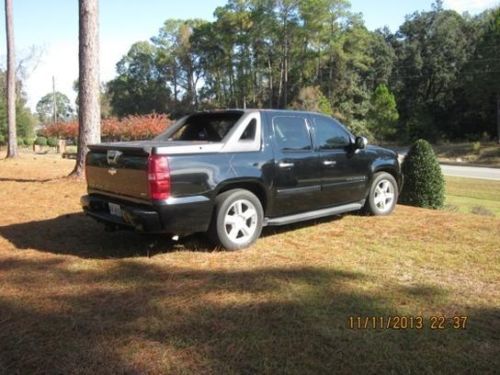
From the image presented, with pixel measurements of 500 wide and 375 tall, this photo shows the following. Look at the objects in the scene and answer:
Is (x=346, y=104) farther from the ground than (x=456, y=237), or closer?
farther from the ground

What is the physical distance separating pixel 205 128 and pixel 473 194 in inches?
589

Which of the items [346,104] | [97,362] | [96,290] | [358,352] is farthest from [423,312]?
[346,104]

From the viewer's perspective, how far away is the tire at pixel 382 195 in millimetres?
7461

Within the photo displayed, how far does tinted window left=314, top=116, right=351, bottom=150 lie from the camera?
21.4ft

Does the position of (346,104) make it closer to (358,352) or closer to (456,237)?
(456,237)

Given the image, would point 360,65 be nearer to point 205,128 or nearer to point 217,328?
point 205,128

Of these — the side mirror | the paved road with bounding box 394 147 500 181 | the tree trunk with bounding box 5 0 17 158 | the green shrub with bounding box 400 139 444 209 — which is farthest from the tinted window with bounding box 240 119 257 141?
the paved road with bounding box 394 147 500 181

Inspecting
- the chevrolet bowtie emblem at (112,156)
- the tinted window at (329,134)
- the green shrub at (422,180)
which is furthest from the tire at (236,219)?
the green shrub at (422,180)

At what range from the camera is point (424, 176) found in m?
9.86

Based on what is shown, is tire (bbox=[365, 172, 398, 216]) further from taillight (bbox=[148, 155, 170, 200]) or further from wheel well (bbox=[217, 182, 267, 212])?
taillight (bbox=[148, 155, 170, 200])

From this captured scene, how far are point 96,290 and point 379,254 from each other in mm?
3090

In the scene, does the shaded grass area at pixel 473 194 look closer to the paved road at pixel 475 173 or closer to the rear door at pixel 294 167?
the paved road at pixel 475 173

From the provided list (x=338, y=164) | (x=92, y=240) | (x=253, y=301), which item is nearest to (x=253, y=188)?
(x=338, y=164)

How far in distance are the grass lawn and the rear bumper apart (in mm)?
389
